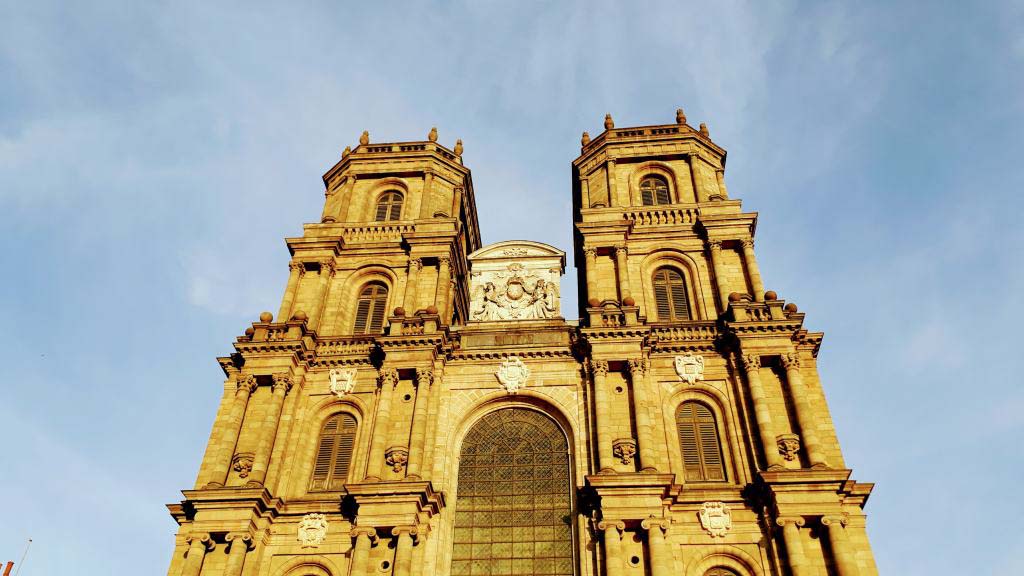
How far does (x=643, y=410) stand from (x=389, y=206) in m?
17.0

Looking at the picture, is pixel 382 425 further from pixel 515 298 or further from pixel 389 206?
pixel 389 206

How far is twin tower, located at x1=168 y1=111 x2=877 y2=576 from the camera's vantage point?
77.7 feet

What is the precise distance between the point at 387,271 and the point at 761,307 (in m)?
14.8

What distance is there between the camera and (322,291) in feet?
108

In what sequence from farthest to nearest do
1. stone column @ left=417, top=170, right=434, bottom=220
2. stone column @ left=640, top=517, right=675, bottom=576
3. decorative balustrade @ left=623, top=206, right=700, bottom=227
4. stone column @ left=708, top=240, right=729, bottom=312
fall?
stone column @ left=417, top=170, right=434, bottom=220, decorative balustrade @ left=623, top=206, right=700, bottom=227, stone column @ left=708, top=240, right=729, bottom=312, stone column @ left=640, top=517, right=675, bottom=576

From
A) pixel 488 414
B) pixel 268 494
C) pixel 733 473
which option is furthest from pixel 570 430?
pixel 268 494

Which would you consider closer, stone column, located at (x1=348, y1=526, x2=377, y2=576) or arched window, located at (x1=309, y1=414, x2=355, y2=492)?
stone column, located at (x1=348, y1=526, x2=377, y2=576)

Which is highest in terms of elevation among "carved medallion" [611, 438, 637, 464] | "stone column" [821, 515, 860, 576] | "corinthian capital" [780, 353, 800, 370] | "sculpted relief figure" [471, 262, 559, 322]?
"sculpted relief figure" [471, 262, 559, 322]

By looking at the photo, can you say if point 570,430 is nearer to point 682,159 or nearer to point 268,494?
point 268,494

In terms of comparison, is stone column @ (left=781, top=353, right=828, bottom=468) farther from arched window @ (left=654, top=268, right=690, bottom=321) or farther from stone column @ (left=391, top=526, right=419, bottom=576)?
stone column @ (left=391, top=526, right=419, bottom=576)

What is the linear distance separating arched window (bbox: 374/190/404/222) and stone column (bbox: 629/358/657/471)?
14817mm

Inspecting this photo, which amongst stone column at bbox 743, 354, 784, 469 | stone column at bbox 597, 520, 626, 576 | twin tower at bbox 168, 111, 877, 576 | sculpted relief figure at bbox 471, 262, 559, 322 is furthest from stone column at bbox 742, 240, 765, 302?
stone column at bbox 597, 520, 626, 576

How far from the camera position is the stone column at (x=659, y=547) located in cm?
2231

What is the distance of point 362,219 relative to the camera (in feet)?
121
